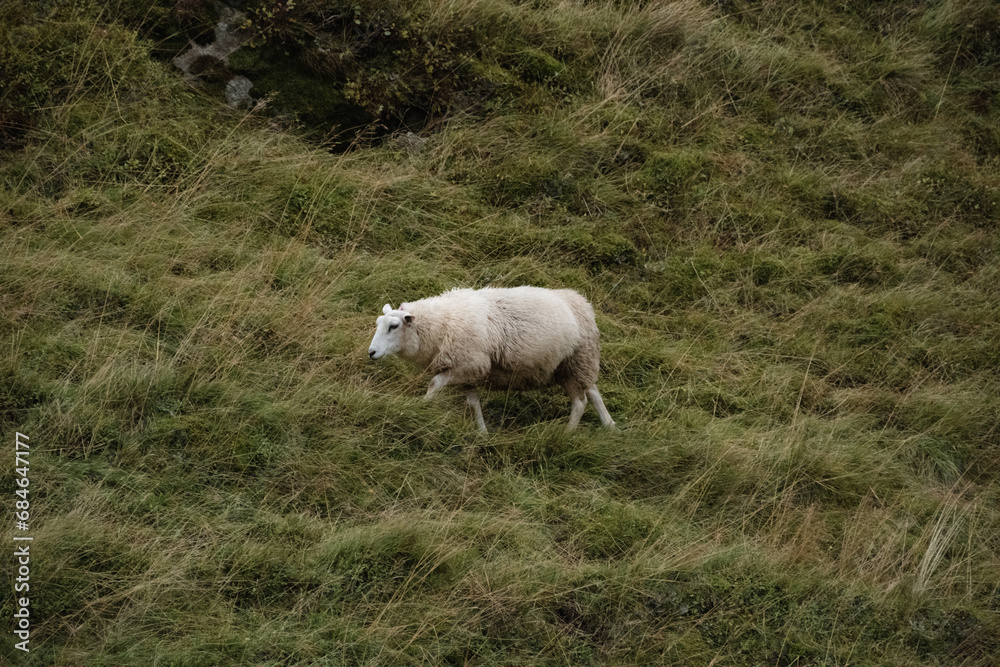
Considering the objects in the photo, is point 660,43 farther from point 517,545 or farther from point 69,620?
point 69,620

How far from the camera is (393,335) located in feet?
21.7

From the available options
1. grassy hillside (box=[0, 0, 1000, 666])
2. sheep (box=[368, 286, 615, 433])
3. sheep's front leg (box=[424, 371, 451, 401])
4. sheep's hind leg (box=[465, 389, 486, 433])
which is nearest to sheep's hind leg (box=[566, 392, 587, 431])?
sheep (box=[368, 286, 615, 433])

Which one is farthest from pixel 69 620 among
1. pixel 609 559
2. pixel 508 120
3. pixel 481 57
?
pixel 481 57

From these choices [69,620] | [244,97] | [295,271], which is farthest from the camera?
[244,97]

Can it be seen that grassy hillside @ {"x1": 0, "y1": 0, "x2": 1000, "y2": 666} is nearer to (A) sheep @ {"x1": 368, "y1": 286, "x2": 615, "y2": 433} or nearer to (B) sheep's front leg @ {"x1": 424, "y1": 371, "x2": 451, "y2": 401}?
(B) sheep's front leg @ {"x1": 424, "y1": 371, "x2": 451, "y2": 401}

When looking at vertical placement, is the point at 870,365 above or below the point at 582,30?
below

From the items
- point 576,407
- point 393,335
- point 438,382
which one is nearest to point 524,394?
point 576,407

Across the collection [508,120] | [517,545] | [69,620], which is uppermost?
[508,120]

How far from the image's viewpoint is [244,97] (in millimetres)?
9195

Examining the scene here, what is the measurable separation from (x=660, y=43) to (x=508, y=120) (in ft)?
7.75

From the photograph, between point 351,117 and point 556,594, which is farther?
point 351,117

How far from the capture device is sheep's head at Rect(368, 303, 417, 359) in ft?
21.4

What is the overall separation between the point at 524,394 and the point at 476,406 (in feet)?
2.29

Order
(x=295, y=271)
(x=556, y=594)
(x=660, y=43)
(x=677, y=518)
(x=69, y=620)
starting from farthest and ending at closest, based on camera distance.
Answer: (x=660, y=43) < (x=295, y=271) < (x=677, y=518) < (x=556, y=594) < (x=69, y=620)
